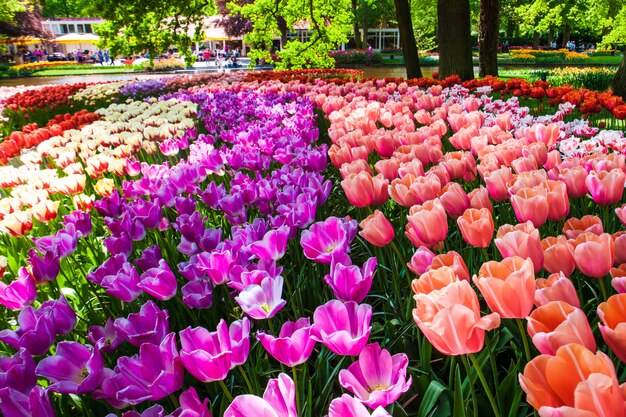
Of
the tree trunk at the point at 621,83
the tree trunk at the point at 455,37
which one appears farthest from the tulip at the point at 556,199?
the tree trunk at the point at 455,37

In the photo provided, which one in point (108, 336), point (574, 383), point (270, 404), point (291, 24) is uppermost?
point (291, 24)

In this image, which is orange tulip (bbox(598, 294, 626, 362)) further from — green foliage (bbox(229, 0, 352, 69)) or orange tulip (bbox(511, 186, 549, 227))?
green foliage (bbox(229, 0, 352, 69))

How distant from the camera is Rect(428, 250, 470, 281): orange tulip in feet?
3.86

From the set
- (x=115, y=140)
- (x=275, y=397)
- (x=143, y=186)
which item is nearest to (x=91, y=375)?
(x=275, y=397)

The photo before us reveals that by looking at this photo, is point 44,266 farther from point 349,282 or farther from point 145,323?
point 349,282

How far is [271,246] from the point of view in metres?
1.62

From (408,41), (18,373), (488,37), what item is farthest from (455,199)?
(488,37)

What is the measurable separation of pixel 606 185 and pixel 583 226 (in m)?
0.38

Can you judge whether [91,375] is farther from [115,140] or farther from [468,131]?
[115,140]

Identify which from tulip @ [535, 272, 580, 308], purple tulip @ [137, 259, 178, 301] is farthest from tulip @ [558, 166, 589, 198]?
purple tulip @ [137, 259, 178, 301]

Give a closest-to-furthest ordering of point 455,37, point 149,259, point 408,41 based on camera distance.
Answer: point 149,259, point 455,37, point 408,41

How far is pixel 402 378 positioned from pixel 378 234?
0.67 m

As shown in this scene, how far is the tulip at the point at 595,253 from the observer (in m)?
1.21

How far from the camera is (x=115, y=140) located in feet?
14.5
